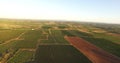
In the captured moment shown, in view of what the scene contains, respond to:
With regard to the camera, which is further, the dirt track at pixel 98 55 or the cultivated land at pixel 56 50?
the dirt track at pixel 98 55

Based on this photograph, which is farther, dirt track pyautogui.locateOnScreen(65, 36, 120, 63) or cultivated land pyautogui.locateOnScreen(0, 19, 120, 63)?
dirt track pyautogui.locateOnScreen(65, 36, 120, 63)

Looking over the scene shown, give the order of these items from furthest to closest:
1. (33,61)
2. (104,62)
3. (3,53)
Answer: (3,53) < (104,62) < (33,61)

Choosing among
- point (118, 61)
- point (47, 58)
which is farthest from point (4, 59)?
point (118, 61)

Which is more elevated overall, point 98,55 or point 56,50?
point 56,50

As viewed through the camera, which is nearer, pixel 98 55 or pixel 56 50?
pixel 98 55

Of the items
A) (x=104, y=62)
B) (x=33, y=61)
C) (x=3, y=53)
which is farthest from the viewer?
(x=3, y=53)

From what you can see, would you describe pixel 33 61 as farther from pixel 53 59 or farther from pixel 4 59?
pixel 4 59

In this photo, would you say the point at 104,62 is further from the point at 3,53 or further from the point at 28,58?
the point at 3,53

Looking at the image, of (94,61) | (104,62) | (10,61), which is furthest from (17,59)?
(104,62)

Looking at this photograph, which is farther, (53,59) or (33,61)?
(53,59)
